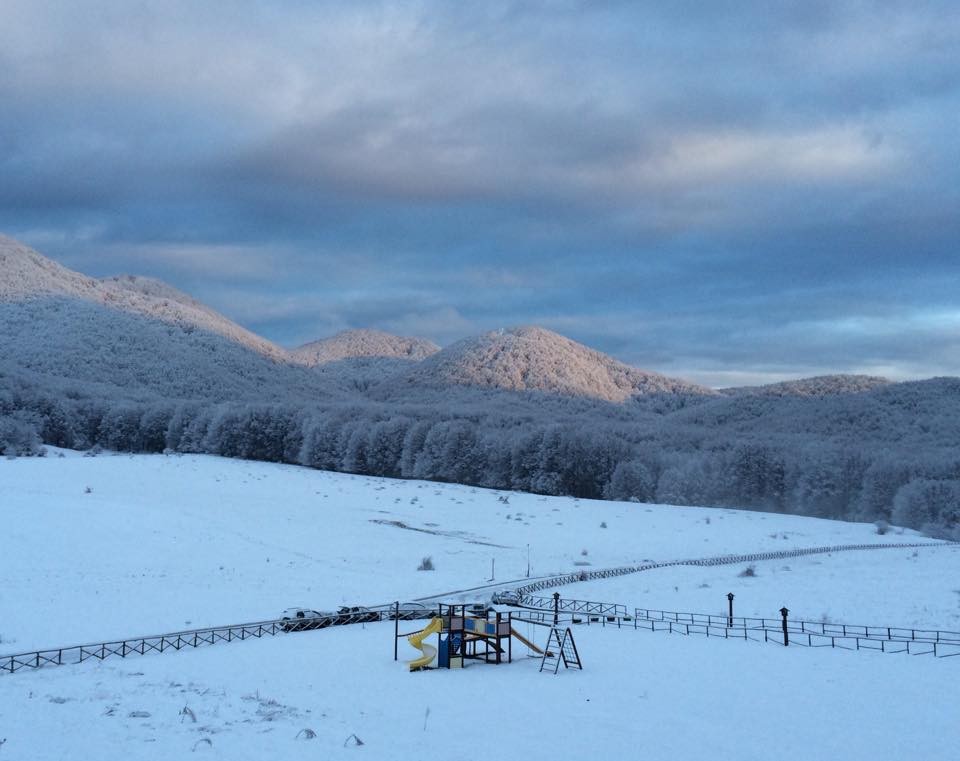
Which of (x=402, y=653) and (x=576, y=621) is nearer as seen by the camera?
(x=402, y=653)

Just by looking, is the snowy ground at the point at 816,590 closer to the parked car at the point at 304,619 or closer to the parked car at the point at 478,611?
the parked car at the point at 478,611

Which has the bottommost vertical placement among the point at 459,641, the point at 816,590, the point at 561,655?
the point at 561,655

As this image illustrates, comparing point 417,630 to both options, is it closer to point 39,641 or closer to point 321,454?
point 39,641

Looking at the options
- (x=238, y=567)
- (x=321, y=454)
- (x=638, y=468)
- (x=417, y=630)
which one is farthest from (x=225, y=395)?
(x=417, y=630)

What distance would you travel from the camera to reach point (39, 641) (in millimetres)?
28219

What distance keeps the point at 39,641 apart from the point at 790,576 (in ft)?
112

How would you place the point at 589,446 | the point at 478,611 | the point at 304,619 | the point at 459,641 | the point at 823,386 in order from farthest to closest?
1. the point at 823,386
2. the point at 589,446
3. the point at 304,619
4. the point at 478,611
5. the point at 459,641

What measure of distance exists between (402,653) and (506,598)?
32.6 ft

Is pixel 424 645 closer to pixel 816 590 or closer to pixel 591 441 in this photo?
pixel 816 590

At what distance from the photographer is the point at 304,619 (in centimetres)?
3219

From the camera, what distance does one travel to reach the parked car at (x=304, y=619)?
104ft

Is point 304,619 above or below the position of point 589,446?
below

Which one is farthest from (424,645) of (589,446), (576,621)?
(589,446)

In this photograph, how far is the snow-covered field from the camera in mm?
19312
